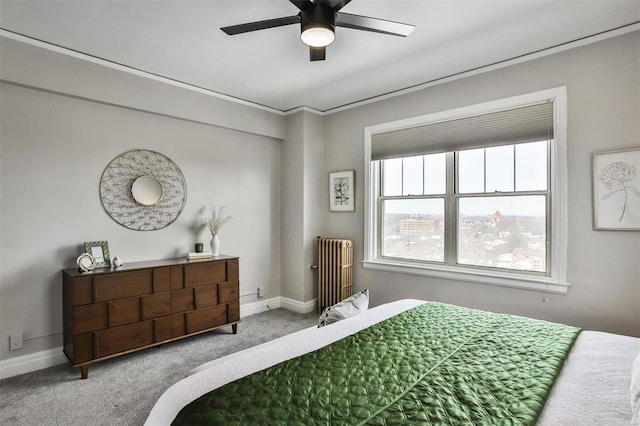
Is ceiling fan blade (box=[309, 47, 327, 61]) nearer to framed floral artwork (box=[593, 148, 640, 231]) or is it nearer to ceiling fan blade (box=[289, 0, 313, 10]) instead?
ceiling fan blade (box=[289, 0, 313, 10])

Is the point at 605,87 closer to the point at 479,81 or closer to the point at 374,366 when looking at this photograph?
the point at 479,81

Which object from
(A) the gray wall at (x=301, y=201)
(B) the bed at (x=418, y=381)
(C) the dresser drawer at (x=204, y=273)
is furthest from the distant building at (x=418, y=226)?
(C) the dresser drawer at (x=204, y=273)

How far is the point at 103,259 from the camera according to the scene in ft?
9.96

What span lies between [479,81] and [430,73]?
46 cm

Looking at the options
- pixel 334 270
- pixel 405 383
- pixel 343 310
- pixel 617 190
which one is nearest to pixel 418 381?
pixel 405 383

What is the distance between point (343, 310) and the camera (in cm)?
215

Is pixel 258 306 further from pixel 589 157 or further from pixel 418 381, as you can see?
pixel 589 157

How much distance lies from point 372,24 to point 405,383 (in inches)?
76.6

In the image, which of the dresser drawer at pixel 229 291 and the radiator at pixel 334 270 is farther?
the radiator at pixel 334 270

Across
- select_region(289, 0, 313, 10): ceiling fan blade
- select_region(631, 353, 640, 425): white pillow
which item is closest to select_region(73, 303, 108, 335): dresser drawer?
select_region(289, 0, 313, 10): ceiling fan blade

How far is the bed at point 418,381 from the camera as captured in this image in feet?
3.64

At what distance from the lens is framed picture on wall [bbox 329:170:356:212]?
168 inches

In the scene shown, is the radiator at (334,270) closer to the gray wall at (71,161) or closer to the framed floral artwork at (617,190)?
the gray wall at (71,161)

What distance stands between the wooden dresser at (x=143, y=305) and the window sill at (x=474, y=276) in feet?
5.67
